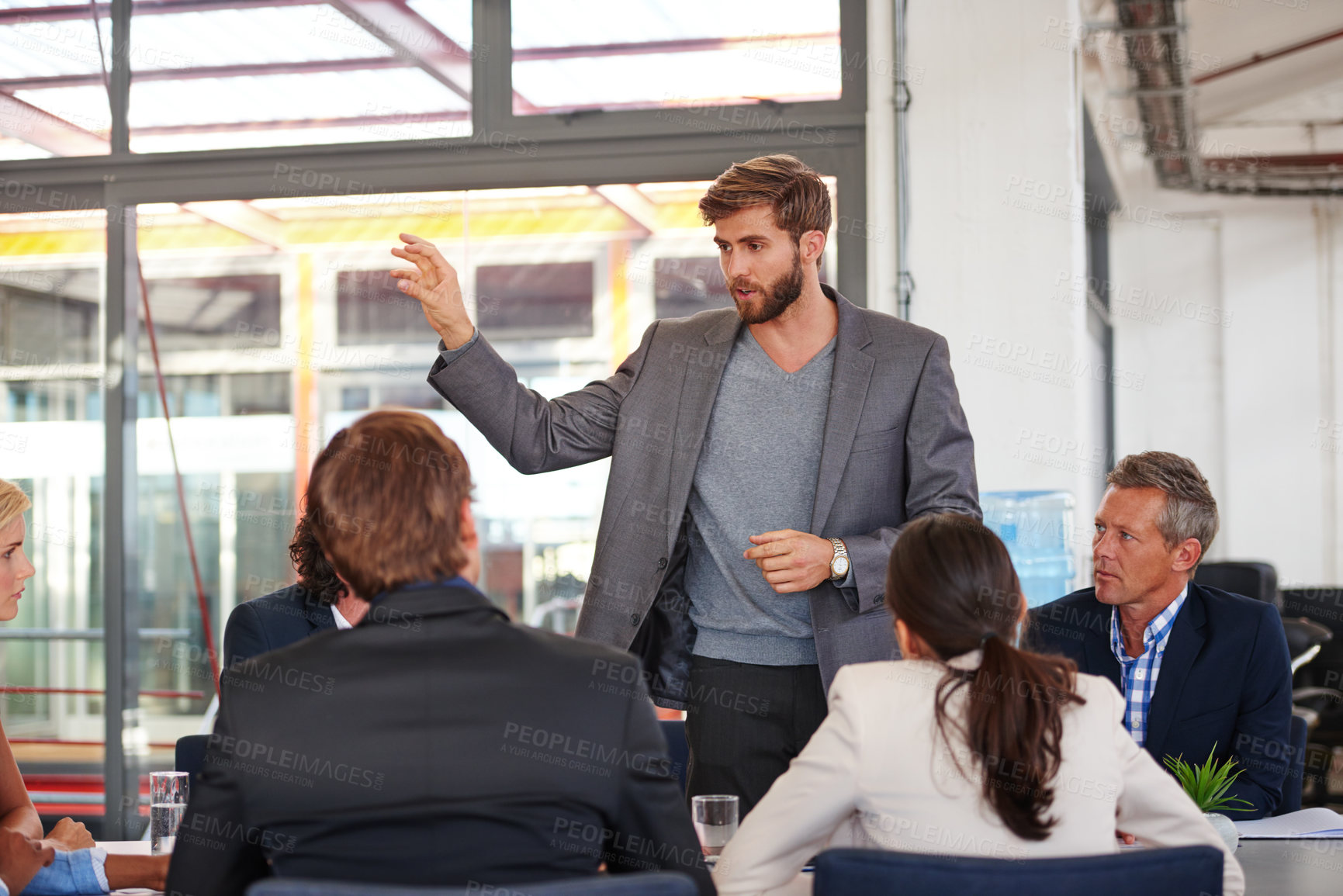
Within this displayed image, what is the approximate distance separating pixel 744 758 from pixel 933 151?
2025 mm

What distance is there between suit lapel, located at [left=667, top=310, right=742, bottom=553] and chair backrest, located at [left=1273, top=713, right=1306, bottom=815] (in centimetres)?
117

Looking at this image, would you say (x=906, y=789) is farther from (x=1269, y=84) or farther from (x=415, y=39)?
(x=1269, y=84)

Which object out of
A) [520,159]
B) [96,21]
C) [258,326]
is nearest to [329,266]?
[258,326]

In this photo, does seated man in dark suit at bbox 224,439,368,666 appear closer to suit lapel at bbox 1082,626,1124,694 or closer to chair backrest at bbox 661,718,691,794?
chair backrest at bbox 661,718,691,794

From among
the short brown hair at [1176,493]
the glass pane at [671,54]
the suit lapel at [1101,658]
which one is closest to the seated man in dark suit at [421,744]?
the suit lapel at [1101,658]

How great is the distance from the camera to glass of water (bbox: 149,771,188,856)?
5.57 feet

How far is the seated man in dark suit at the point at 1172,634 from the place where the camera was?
85.2 inches

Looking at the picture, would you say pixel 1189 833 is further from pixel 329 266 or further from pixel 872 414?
pixel 329 266

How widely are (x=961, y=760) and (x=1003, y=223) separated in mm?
2444

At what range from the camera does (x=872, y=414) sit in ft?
7.22

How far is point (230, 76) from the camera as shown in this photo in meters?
4.19

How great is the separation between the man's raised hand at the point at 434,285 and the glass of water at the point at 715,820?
892mm

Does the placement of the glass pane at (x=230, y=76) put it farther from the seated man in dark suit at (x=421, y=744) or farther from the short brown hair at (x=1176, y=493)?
the seated man in dark suit at (x=421, y=744)

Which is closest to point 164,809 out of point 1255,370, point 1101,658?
point 1101,658
